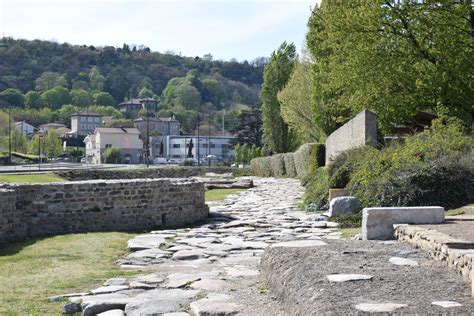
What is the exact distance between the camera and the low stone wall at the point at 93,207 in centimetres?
1134

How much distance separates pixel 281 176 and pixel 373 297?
3437cm

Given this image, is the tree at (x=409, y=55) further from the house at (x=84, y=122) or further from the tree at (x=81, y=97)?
the tree at (x=81, y=97)

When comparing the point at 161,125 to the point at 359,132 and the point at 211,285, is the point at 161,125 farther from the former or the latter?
the point at 211,285

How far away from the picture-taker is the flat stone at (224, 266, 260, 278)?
7117mm

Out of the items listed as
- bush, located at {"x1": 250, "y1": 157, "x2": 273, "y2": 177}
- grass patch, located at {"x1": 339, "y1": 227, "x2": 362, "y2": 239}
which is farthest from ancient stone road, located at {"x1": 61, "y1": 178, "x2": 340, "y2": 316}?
bush, located at {"x1": 250, "y1": 157, "x2": 273, "y2": 177}

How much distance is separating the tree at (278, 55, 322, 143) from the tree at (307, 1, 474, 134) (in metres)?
18.0

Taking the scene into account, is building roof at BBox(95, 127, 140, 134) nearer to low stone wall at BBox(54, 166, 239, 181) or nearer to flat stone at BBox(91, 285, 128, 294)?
low stone wall at BBox(54, 166, 239, 181)

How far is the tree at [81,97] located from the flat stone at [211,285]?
146 m

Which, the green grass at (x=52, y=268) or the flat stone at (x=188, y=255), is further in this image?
the flat stone at (x=188, y=255)

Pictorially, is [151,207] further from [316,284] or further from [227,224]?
[316,284]

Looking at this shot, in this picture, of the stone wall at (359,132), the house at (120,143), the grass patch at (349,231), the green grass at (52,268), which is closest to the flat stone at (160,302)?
the green grass at (52,268)

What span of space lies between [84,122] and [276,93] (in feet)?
312

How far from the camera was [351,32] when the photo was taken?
749 inches

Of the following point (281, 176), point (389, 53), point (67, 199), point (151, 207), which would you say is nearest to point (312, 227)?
point (151, 207)
